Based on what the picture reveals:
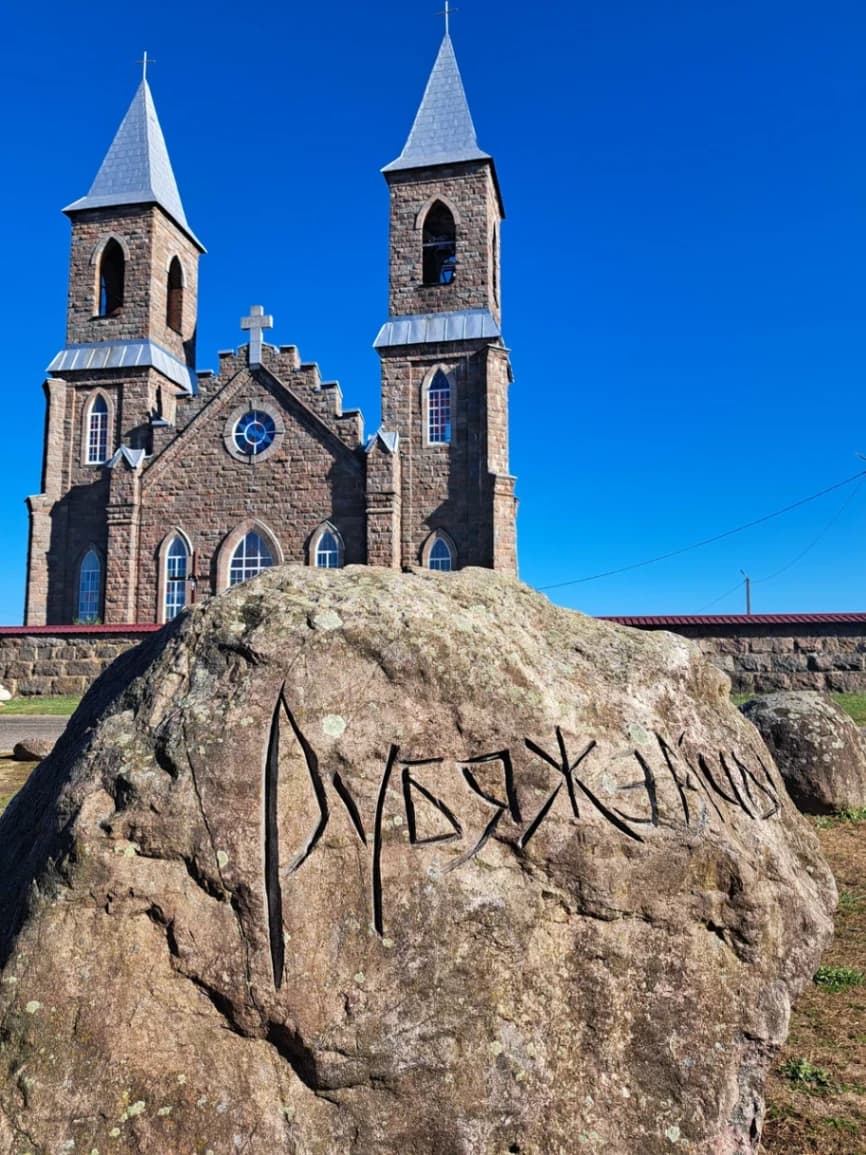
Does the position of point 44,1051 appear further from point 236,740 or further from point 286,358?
point 286,358

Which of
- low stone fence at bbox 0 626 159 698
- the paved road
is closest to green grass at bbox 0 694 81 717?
low stone fence at bbox 0 626 159 698

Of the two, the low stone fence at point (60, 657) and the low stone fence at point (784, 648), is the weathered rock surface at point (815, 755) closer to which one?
the low stone fence at point (784, 648)

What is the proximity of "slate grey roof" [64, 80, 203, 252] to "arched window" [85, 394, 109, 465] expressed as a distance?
6910mm

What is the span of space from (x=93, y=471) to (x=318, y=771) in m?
28.4

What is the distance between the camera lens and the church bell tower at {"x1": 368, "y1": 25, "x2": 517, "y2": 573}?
84.6 feet

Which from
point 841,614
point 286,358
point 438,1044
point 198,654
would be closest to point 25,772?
point 198,654

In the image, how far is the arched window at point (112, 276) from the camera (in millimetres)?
30845

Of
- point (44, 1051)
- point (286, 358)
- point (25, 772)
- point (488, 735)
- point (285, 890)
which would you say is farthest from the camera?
point (286, 358)

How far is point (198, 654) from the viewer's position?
2.94 m

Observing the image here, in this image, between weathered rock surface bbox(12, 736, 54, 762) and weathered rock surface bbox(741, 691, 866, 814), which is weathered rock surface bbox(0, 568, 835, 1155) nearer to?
weathered rock surface bbox(741, 691, 866, 814)

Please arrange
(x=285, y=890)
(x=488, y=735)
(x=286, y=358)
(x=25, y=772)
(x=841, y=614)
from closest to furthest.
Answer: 1. (x=285, y=890)
2. (x=488, y=735)
3. (x=25, y=772)
4. (x=841, y=614)
5. (x=286, y=358)

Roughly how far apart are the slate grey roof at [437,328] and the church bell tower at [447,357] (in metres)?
0.03

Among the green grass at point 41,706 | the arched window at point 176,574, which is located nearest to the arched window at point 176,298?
the arched window at point 176,574

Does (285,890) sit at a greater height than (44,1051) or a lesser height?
greater
